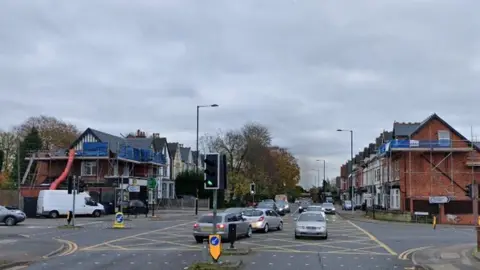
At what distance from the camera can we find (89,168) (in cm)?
6544

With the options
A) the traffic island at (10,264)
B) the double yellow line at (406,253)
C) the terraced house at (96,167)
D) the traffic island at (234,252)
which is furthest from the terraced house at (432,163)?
the traffic island at (10,264)

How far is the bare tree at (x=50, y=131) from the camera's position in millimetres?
86938

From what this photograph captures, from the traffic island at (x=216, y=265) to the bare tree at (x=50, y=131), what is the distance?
239ft

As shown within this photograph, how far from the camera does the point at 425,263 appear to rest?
775 inches

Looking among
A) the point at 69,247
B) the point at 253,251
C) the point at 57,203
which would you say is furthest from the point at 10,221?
the point at 253,251

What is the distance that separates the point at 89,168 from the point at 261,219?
3750cm

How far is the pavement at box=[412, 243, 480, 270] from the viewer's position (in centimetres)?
1892

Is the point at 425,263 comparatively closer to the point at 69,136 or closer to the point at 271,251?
the point at 271,251

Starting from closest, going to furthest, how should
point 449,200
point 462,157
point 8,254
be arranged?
1. point 8,254
2. point 449,200
3. point 462,157

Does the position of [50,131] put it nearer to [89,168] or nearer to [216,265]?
[89,168]

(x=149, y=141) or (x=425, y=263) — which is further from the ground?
(x=149, y=141)

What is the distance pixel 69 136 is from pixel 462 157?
5860 cm

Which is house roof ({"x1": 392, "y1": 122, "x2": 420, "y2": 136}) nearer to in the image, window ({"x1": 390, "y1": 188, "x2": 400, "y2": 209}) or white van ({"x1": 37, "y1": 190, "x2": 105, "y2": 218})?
window ({"x1": 390, "y1": 188, "x2": 400, "y2": 209})

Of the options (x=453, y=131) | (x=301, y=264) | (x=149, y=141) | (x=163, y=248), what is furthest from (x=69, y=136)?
(x=301, y=264)
